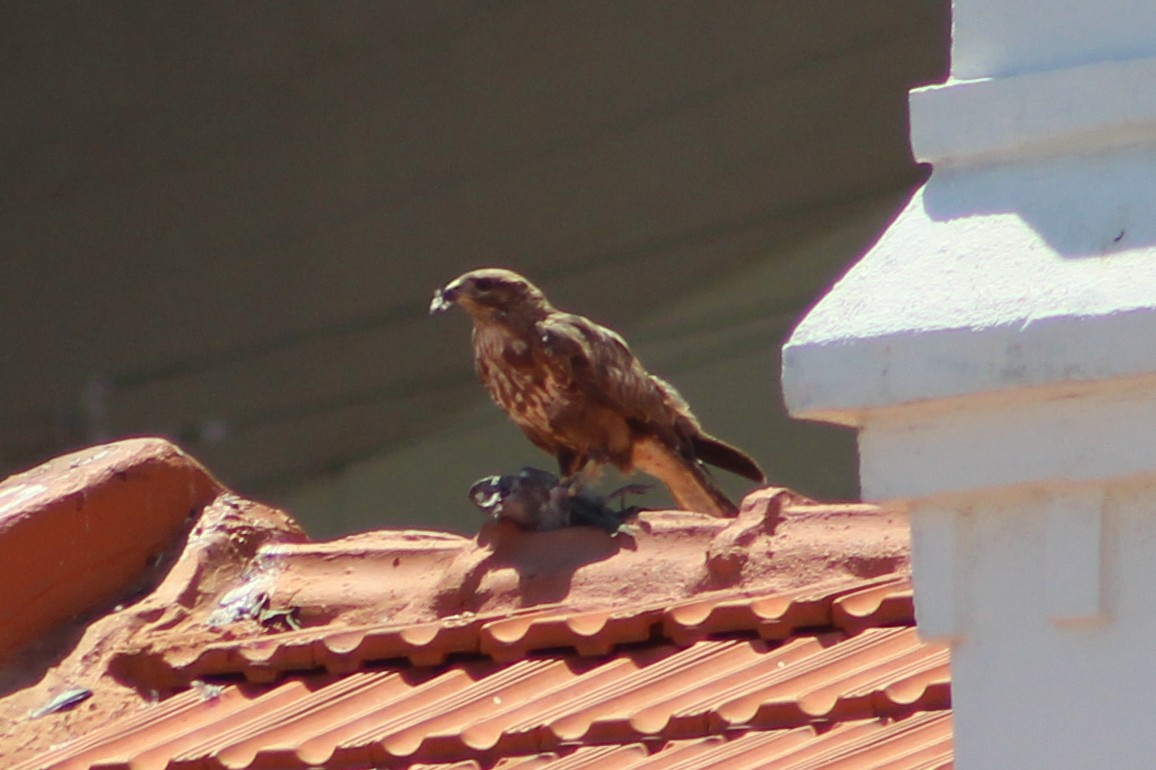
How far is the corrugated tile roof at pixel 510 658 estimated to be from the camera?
3674mm

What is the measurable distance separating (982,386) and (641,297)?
7.50 metres

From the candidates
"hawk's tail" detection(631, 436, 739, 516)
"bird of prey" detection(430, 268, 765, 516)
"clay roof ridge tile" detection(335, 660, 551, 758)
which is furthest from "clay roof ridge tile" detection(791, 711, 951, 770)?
"hawk's tail" detection(631, 436, 739, 516)

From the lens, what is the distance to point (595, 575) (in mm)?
4391

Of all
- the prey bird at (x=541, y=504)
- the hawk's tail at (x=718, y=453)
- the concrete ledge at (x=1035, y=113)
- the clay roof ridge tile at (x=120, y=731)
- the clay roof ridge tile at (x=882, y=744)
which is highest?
the concrete ledge at (x=1035, y=113)

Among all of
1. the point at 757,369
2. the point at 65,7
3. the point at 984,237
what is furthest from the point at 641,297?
the point at 984,237

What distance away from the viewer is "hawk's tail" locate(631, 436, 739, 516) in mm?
6610

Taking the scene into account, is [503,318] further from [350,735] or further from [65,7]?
[65,7]

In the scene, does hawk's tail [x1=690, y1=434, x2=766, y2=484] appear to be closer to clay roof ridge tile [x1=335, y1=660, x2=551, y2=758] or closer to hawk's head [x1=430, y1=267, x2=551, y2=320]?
hawk's head [x1=430, y1=267, x2=551, y2=320]

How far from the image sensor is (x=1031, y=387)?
2395mm

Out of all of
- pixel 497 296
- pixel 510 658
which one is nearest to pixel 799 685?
pixel 510 658

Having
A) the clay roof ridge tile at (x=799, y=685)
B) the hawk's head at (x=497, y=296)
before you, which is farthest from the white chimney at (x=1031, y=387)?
the hawk's head at (x=497, y=296)

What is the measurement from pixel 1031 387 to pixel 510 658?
193 centimetres

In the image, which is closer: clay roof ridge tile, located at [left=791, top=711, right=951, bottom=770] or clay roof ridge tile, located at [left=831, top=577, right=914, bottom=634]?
clay roof ridge tile, located at [left=791, top=711, right=951, bottom=770]

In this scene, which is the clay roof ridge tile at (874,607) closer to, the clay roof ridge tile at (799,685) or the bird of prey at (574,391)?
the clay roof ridge tile at (799,685)
